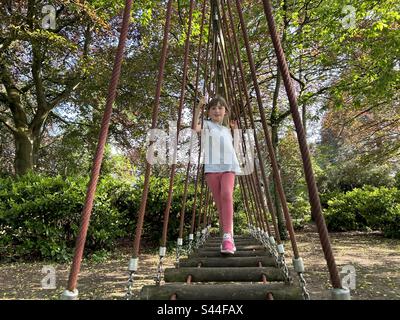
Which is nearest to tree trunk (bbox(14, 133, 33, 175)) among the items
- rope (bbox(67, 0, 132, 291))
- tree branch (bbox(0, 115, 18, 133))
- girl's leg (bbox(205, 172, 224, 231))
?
tree branch (bbox(0, 115, 18, 133))

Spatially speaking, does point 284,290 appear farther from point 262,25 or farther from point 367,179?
point 367,179

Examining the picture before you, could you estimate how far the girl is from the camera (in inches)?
103

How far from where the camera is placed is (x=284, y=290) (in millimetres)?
1623

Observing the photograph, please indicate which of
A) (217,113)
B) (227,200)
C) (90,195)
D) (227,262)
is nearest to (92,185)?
(90,195)

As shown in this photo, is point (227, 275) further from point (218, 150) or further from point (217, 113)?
point (217, 113)

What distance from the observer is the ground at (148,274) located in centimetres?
391

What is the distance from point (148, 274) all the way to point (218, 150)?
9.54 ft

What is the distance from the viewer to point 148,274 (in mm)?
4969

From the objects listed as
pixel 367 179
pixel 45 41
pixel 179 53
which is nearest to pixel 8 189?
pixel 45 41

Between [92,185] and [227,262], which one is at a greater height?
[92,185]

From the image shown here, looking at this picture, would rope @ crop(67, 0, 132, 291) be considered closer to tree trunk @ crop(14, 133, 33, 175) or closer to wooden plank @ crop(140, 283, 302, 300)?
wooden plank @ crop(140, 283, 302, 300)

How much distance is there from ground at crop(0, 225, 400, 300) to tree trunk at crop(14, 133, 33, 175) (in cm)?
377

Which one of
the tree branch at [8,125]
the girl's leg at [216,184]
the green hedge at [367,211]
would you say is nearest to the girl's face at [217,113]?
the girl's leg at [216,184]

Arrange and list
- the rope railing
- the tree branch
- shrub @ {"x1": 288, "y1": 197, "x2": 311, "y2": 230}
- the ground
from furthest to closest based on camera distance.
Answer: shrub @ {"x1": 288, "y1": 197, "x2": 311, "y2": 230}, the tree branch, the ground, the rope railing
